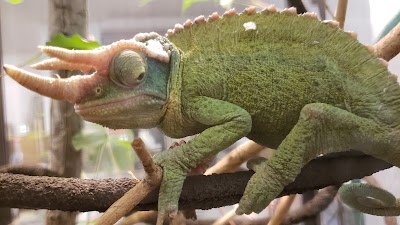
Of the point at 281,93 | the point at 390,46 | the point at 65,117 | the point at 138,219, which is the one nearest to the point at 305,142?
the point at 281,93

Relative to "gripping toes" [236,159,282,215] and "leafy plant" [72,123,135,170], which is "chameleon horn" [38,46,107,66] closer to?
"gripping toes" [236,159,282,215]

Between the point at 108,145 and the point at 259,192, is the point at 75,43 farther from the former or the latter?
the point at 259,192

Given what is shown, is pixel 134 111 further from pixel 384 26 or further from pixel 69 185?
pixel 384 26

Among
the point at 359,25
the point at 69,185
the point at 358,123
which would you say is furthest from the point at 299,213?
the point at 69,185

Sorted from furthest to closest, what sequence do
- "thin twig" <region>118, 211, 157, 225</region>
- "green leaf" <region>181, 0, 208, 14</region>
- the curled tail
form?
"green leaf" <region>181, 0, 208, 14</region>, "thin twig" <region>118, 211, 157, 225</region>, the curled tail

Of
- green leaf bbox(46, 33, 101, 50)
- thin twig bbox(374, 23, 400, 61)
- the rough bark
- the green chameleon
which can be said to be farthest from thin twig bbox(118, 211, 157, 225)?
thin twig bbox(374, 23, 400, 61)

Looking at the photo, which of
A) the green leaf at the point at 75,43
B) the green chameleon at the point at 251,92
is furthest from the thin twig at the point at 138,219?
the green leaf at the point at 75,43
